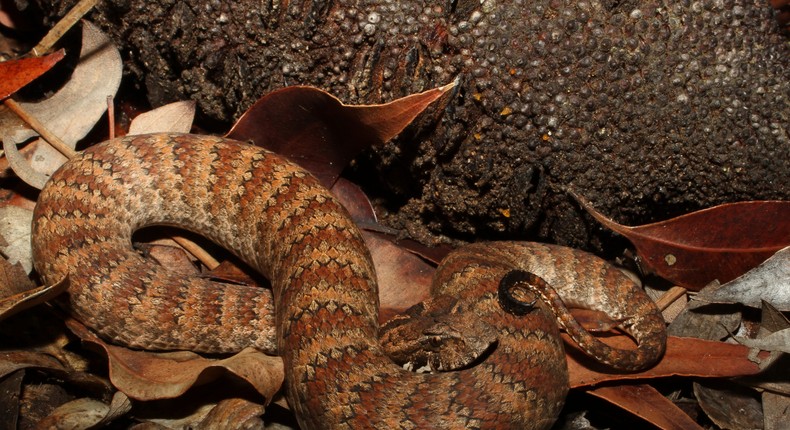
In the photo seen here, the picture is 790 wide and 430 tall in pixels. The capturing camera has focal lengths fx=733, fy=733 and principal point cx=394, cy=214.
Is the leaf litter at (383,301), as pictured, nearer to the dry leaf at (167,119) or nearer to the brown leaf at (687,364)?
the brown leaf at (687,364)

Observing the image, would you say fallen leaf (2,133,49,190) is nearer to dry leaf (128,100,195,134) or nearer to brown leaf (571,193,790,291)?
dry leaf (128,100,195,134)

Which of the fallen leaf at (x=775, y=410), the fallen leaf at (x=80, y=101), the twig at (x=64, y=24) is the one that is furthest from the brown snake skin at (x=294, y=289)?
the twig at (x=64, y=24)

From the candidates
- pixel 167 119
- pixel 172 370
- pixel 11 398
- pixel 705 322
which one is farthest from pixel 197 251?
pixel 705 322

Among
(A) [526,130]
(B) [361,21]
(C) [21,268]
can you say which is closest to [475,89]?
(A) [526,130]

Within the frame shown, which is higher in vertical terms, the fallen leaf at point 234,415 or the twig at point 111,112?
the twig at point 111,112

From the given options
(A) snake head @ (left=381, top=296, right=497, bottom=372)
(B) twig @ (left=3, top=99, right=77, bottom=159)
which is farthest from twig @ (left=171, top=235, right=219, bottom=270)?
(A) snake head @ (left=381, top=296, right=497, bottom=372)

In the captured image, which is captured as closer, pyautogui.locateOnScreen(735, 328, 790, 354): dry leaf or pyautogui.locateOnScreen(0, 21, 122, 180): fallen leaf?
pyautogui.locateOnScreen(735, 328, 790, 354): dry leaf

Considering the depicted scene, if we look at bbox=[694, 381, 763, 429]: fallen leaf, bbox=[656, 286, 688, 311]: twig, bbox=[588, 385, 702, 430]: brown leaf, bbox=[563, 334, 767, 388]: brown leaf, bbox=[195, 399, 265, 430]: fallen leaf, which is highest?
bbox=[195, 399, 265, 430]: fallen leaf
